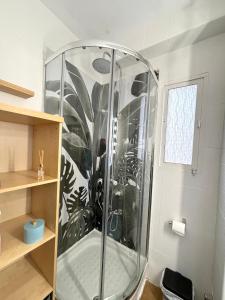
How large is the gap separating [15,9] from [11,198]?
127 centimetres

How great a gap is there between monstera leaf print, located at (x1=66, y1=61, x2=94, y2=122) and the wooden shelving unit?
1.86ft

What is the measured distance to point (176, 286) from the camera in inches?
50.0

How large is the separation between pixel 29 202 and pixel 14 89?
0.75 meters

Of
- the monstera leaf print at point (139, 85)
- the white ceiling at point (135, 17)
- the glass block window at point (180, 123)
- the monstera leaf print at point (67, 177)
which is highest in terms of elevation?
the white ceiling at point (135, 17)

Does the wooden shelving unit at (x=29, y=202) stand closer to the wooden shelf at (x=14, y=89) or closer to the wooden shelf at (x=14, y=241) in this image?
the wooden shelf at (x=14, y=241)

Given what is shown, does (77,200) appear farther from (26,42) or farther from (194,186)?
(26,42)

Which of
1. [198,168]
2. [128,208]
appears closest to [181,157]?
[198,168]

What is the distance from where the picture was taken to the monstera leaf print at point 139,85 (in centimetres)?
145

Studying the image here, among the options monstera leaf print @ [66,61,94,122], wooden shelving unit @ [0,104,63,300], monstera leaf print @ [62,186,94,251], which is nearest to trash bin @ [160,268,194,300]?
monstera leaf print @ [62,186,94,251]

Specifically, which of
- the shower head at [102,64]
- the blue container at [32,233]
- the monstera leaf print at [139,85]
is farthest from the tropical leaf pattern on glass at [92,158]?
the blue container at [32,233]

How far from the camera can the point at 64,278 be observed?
1.31 meters

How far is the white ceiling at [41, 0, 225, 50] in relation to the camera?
1.17 meters

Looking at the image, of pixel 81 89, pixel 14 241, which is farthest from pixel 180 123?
pixel 14 241

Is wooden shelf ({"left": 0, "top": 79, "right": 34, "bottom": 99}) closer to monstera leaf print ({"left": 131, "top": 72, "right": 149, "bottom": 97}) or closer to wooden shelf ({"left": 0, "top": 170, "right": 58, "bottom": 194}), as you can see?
wooden shelf ({"left": 0, "top": 170, "right": 58, "bottom": 194})
